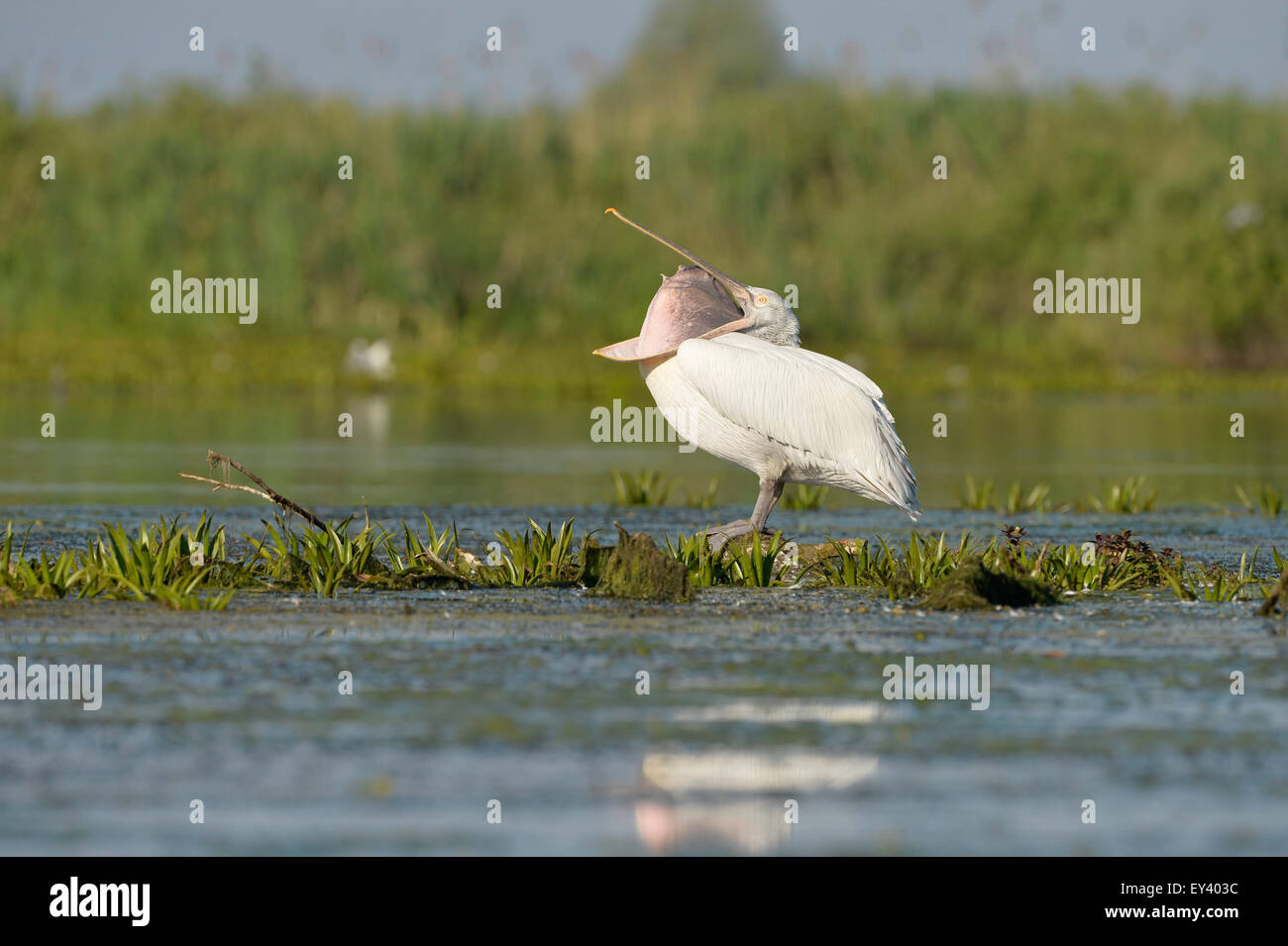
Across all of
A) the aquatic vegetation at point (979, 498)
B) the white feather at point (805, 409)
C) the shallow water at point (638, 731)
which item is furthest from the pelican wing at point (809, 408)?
the aquatic vegetation at point (979, 498)

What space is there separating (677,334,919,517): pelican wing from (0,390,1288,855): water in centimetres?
77

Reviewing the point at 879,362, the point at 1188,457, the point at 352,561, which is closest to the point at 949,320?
the point at 879,362

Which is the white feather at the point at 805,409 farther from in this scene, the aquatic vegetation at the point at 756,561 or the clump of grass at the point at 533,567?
the clump of grass at the point at 533,567

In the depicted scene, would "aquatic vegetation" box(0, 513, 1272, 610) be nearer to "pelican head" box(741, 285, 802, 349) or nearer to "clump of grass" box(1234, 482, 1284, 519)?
"pelican head" box(741, 285, 802, 349)

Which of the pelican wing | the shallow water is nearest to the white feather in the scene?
the pelican wing

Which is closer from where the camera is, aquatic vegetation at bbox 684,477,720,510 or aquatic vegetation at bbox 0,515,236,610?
aquatic vegetation at bbox 0,515,236,610

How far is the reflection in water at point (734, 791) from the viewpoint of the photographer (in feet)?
17.9

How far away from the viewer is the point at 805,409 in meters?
10.5

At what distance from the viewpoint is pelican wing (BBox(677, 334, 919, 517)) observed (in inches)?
410

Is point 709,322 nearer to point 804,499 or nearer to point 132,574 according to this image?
point 132,574

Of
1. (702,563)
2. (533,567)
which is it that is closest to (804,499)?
(702,563)

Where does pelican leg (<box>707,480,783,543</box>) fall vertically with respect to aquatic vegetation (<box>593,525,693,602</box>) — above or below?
above

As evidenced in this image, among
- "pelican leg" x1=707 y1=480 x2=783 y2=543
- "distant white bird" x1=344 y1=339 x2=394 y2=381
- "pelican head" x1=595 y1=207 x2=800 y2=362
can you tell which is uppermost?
"distant white bird" x1=344 y1=339 x2=394 y2=381

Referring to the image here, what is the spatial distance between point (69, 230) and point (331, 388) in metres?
6.37
